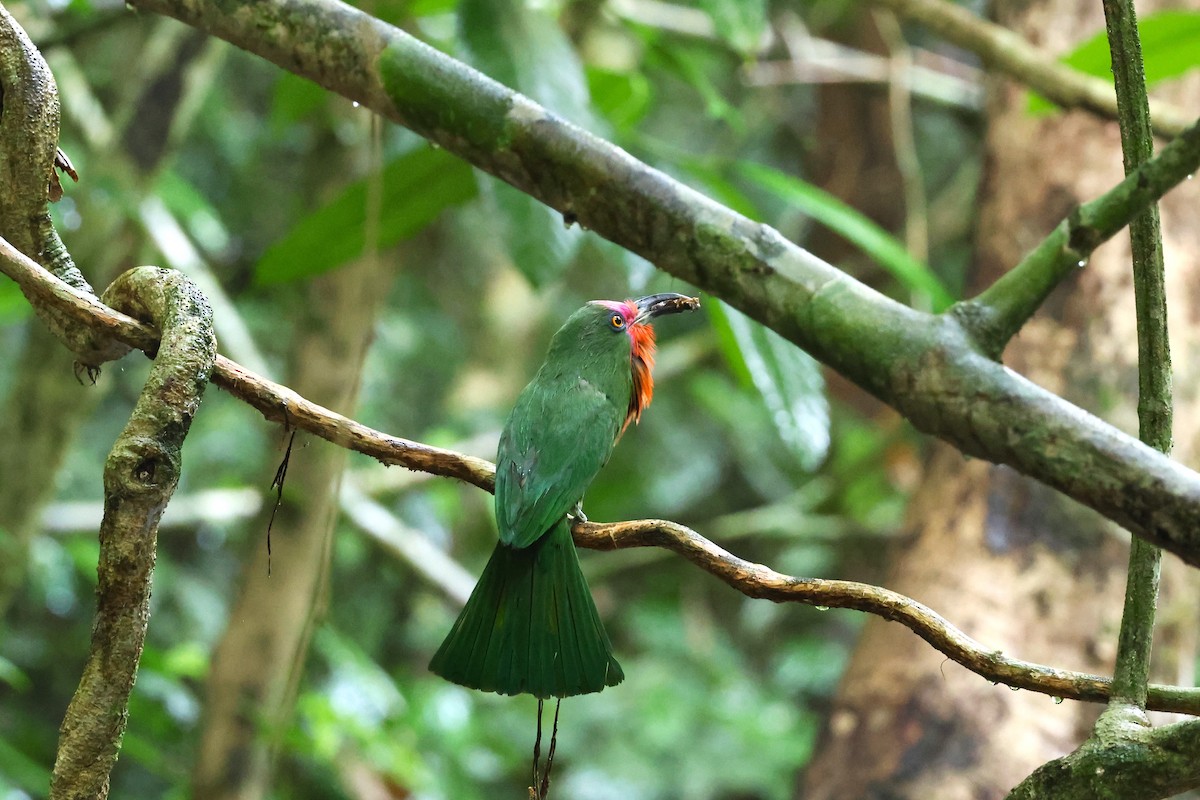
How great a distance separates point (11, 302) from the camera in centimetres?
239

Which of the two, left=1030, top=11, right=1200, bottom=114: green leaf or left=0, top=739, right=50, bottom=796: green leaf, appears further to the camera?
left=0, top=739, right=50, bottom=796: green leaf

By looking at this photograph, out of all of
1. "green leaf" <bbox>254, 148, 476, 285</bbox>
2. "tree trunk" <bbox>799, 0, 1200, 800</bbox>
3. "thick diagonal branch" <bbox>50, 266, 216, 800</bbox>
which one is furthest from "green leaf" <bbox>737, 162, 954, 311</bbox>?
"thick diagonal branch" <bbox>50, 266, 216, 800</bbox>

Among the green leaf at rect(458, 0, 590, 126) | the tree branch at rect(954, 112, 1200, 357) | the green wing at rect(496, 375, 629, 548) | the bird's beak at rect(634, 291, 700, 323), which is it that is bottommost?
the green wing at rect(496, 375, 629, 548)

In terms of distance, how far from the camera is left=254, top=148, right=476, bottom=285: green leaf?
2.06 m

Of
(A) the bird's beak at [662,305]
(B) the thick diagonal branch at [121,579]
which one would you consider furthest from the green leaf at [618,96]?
(B) the thick diagonal branch at [121,579]

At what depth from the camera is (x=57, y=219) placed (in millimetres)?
2391

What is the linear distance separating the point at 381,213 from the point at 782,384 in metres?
0.82

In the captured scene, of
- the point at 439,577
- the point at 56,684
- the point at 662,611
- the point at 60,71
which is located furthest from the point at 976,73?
the point at 56,684

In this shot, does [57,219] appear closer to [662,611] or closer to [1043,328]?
[1043,328]

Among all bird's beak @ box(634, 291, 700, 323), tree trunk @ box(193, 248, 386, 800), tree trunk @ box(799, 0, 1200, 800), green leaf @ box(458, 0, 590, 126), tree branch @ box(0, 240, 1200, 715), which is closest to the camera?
tree branch @ box(0, 240, 1200, 715)

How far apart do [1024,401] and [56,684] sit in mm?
3908

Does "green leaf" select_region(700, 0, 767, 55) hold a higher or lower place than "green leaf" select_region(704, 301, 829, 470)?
higher

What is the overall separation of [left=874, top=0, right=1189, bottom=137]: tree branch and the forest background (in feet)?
0.31

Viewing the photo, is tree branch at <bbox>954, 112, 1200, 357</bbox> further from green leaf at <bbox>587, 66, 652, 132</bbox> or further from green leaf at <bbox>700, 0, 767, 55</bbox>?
green leaf at <bbox>587, 66, 652, 132</bbox>
